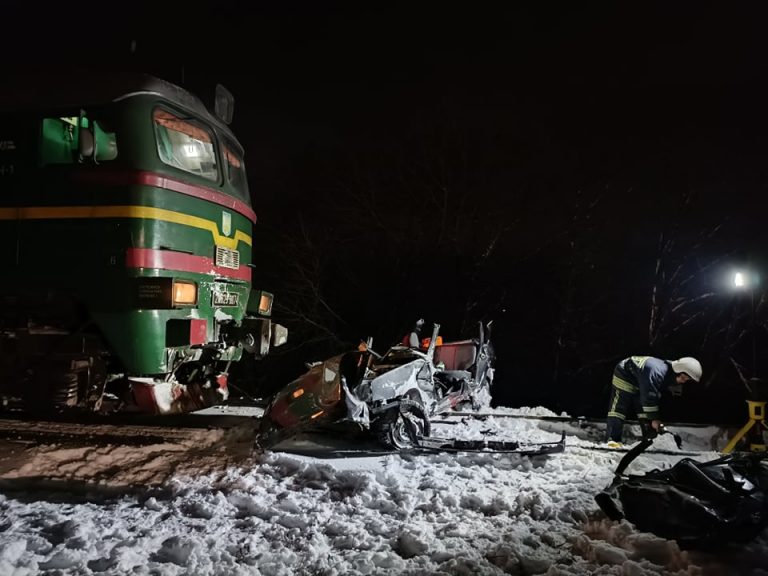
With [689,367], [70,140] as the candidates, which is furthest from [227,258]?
[689,367]

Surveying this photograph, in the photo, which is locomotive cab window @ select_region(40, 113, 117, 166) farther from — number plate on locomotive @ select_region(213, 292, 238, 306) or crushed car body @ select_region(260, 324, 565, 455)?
crushed car body @ select_region(260, 324, 565, 455)

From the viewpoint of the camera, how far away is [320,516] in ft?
14.1

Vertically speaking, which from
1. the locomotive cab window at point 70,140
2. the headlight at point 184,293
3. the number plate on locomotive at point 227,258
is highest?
the locomotive cab window at point 70,140

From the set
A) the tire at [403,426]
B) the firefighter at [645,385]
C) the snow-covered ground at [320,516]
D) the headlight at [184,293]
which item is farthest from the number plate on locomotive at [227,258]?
the firefighter at [645,385]

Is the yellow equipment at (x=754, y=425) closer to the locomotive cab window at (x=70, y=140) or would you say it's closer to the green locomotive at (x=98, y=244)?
the green locomotive at (x=98, y=244)

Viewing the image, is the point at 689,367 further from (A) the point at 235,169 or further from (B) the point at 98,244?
(B) the point at 98,244

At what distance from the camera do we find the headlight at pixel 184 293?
563 cm

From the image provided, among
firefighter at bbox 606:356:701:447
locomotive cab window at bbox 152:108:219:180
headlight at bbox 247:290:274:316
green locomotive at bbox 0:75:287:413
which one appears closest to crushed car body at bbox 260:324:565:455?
firefighter at bbox 606:356:701:447

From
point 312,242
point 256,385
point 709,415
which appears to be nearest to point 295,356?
point 256,385

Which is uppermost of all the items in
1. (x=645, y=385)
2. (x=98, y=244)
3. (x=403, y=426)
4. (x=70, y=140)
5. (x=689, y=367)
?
(x=70, y=140)

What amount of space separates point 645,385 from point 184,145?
5.68 metres

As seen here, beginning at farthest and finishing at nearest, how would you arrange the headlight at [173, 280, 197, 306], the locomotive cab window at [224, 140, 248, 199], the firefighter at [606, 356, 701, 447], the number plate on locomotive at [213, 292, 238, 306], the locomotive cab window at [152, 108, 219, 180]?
the locomotive cab window at [224, 140, 248, 199], the number plate on locomotive at [213, 292, 238, 306], the firefighter at [606, 356, 701, 447], the locomotive cab window at [152, 108, 219, 180], the headlight at [173, 280, 197, 306]

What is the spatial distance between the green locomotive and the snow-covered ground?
810 millimetres

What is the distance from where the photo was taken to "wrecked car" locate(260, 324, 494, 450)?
549cm
